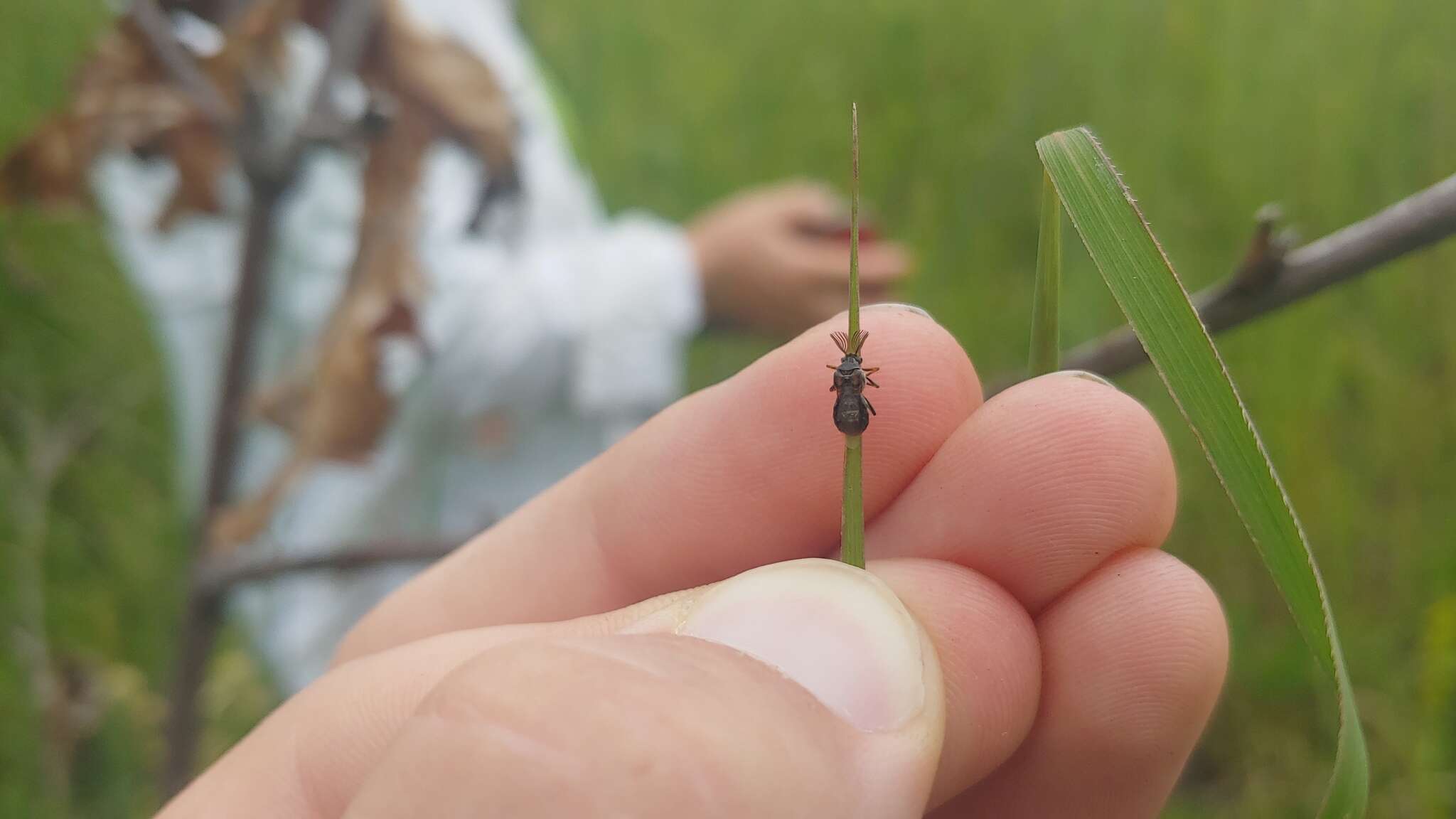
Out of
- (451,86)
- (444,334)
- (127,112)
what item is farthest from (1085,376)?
(444,334)

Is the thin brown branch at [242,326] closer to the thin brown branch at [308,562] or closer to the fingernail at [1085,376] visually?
the thin brown branch at [308,562]

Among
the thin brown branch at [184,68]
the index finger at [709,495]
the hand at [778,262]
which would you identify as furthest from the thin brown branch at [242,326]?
the hand at [778,262]

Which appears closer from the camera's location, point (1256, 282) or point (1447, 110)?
point (1256, 282)

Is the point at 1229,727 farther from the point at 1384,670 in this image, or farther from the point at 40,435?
the point at 40,435

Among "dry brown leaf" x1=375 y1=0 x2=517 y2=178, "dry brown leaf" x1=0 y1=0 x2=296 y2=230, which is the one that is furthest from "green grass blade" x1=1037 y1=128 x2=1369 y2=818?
"dry brown leaf" x1=0 y1=0 x2=296 y2=230

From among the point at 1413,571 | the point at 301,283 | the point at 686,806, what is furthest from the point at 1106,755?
the point at 301,283

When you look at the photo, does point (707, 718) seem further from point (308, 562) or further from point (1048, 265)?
point (308, 562)
